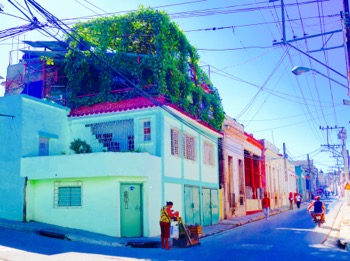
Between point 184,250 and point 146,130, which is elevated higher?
point 146,130

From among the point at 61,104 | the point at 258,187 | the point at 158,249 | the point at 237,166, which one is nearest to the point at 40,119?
the point at 61,104

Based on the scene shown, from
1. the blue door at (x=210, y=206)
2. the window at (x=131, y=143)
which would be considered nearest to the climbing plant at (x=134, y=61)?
the window at (x=131, y=143)

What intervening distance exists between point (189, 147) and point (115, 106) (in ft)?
16.5

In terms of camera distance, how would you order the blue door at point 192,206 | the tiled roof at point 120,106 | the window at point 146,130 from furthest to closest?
the blue door at point 192,206 → the window at point 146,130 → the tiled roof at point 120,106

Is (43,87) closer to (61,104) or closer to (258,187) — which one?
(61,104)

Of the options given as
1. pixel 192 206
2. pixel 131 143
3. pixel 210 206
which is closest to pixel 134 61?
pixel 131 143

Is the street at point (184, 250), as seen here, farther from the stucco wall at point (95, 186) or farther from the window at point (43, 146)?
the window at point (43, 146)

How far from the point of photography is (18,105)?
57.3 ft

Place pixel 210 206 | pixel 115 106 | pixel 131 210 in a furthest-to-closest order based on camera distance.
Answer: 1. pixel 210 206
2. pixel 115 106
3. pixel 131 210

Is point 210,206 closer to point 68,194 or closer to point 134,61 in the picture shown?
point 68,194

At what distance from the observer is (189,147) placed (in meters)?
21.5

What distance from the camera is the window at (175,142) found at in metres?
19.4

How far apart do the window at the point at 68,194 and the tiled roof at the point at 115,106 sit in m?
3.99

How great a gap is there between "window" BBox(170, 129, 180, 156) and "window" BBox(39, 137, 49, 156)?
6.01 m
